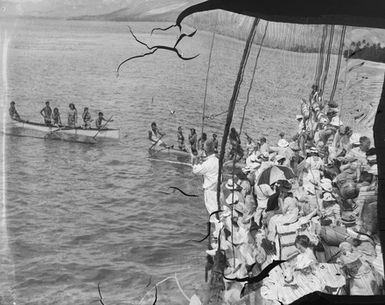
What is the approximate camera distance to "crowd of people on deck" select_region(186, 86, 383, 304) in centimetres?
195

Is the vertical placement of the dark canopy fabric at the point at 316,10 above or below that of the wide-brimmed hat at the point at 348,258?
above

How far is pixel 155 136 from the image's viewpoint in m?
1.90

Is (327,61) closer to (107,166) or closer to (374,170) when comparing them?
(374,170)

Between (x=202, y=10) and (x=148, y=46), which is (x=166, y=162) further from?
(x=202, y=10)

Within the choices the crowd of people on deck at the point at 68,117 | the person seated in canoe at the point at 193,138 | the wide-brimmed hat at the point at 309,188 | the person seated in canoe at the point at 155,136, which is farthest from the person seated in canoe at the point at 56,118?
the wide-brimmed hat at the point at 309,188

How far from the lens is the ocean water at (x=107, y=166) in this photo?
1.86 metres

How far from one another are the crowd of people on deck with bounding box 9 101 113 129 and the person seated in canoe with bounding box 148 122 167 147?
0.14m

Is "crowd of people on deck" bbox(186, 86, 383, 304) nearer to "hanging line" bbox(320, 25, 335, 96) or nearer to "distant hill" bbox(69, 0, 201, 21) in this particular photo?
"hanging line" bbox(320, 25, 335, 96)

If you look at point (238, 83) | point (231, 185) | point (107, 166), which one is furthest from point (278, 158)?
point (107, 166)

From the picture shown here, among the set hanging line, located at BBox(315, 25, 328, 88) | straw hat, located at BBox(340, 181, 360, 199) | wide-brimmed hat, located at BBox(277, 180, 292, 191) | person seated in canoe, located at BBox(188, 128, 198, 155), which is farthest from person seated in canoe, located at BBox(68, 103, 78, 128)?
straw hat, located at BBox(340, 181, 360, 199)

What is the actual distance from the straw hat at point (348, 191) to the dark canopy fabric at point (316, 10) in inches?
21.0

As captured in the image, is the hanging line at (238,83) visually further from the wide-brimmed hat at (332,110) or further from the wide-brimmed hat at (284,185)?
the wide-brimmed hat at (332,110)

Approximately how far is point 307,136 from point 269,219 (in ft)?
1.00

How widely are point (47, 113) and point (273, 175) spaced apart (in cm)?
75
